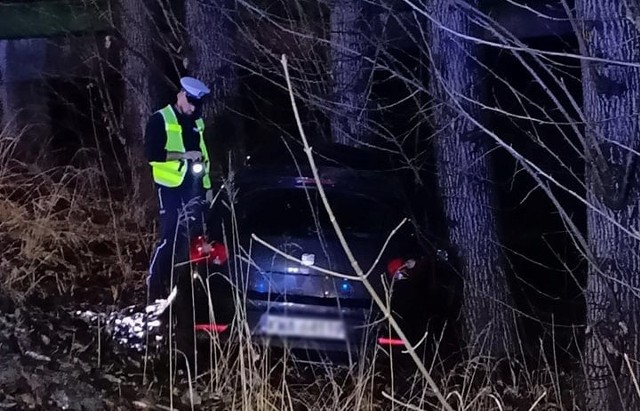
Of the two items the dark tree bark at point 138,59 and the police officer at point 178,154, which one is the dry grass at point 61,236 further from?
the dark tree bark at point 138,59

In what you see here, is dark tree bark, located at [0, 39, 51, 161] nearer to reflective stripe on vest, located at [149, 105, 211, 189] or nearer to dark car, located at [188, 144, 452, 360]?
reflective stripe on vest, located at [149, 105, 211, 189]

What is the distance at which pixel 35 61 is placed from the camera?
1808 centimetres

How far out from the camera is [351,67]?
986 centimetres

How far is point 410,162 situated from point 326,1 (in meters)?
2.41

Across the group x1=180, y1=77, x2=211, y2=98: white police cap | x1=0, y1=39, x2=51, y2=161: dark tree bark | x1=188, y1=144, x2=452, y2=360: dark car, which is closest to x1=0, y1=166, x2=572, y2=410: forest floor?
x1=188, y1=144, x2=452, y2=360: dark car

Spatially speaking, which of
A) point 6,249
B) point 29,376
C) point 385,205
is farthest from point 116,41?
point 29,376

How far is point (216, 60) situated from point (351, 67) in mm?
2567

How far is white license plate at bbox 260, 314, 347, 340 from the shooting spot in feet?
7.30

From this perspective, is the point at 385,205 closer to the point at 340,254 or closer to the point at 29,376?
the point at 340,254

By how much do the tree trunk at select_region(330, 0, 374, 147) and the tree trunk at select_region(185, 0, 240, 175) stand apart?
2069 millimetres

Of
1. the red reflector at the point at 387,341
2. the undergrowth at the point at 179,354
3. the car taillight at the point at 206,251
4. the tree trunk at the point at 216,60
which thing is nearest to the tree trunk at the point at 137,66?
the tree trunk at the point at 216,60

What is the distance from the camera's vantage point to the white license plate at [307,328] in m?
2.22

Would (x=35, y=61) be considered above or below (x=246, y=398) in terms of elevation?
above

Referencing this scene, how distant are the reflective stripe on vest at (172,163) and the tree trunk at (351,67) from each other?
211cm
